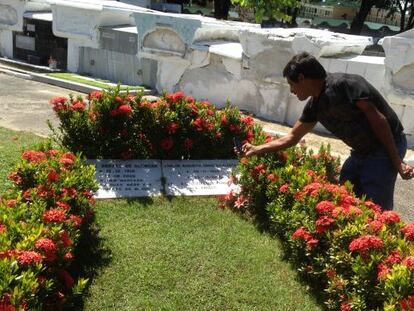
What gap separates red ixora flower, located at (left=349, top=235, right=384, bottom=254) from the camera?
3105 millimetres

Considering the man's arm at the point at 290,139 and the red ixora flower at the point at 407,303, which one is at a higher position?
the man's arm at the point at 290,139

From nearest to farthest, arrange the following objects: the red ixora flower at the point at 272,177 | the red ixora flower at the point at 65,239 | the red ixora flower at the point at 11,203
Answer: the red ixora flower at the point at 65,239 < the red ixora flower at the point at 11,203 < the red ixora flower at the point at 272,177

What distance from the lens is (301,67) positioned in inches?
137

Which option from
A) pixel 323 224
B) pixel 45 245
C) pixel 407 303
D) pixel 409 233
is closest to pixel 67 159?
pixel 45 245

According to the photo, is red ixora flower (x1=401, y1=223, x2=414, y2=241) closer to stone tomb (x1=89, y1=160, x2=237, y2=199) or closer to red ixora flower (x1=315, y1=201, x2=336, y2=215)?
red ixora flower (x1=315, y1=201, x2=336, y2=215)

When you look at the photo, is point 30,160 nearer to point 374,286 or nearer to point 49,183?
point 49,183

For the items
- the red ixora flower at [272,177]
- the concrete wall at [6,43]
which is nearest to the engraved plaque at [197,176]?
the red ixora flower at [272,177]

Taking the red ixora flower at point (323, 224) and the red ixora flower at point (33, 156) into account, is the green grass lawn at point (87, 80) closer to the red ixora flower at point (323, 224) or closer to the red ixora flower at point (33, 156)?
the red ixora flower at point (33, 156)

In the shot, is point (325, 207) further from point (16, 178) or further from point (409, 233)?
point (16, 178)

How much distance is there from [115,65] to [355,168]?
31.4 feet

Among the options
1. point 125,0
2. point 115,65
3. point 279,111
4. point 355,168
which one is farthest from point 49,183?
point 125,0

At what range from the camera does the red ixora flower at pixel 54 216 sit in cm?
342

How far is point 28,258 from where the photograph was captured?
2.87m

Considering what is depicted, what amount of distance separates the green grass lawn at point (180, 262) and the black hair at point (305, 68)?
1576mm
